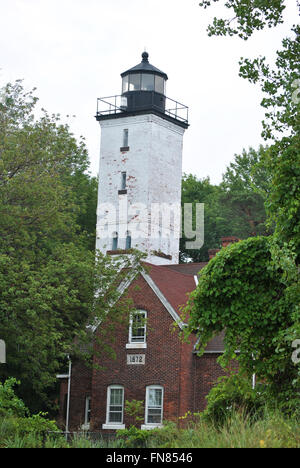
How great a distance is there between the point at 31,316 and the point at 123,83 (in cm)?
2650

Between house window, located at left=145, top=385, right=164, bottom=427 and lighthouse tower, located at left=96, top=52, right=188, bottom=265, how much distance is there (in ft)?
54.0

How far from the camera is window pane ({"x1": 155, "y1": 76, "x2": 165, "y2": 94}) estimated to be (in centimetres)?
4953

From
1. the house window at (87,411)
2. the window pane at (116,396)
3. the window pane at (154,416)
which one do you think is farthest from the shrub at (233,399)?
the house window at (87,411)

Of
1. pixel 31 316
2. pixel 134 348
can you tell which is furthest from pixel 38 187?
pixel 134 348

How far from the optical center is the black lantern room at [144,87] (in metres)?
49.1

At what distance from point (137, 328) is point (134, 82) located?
76.0ft

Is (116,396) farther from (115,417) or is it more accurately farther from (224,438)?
(224,438)

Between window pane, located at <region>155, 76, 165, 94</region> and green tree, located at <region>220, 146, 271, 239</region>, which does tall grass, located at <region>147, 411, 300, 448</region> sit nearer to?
window pane, located at <region>155, 76, 165, 94</region>

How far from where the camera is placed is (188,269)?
3916cm

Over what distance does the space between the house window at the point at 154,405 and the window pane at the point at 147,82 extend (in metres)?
24.4

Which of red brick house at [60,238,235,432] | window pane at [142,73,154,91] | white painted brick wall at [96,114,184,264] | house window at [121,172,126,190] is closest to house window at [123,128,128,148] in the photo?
white painted brick wall at [96,114,184,264]

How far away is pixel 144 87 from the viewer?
49500 millimetres

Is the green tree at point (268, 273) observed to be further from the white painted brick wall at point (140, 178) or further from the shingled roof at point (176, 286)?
the white painted brick wall at point (140, 178)

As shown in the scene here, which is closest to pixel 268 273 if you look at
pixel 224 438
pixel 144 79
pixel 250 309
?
pixel 250 309
